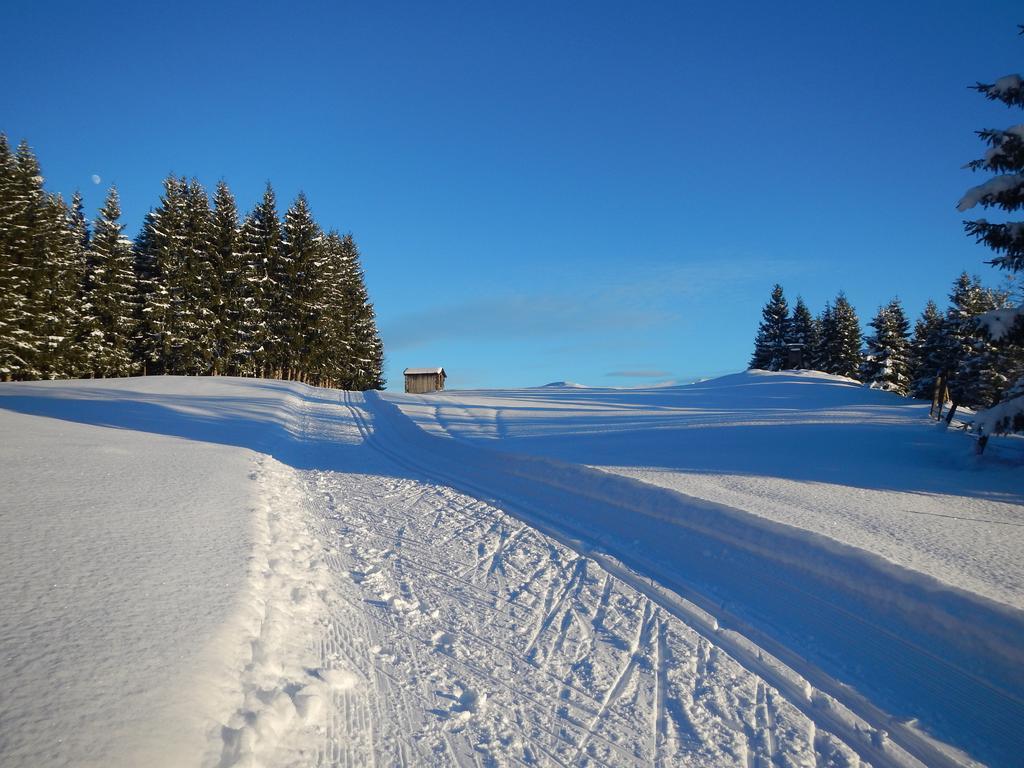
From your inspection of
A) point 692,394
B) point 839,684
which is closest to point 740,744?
point 839,684

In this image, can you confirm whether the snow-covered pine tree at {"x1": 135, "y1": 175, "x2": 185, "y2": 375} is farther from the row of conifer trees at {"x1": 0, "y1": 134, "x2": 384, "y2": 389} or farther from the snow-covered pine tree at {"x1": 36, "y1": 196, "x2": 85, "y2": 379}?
the snow-covered pine tree at {"x1": 36, "y1": 196, "x2": 85, "y2": 379}

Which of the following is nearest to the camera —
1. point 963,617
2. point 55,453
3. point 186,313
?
point 963,617

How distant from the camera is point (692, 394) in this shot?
2662 cm

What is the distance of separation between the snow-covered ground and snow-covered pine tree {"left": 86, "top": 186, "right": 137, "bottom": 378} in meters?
25.5

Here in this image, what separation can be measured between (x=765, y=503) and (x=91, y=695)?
763 centimetres

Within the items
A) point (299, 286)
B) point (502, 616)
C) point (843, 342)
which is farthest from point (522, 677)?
point (843, 342)

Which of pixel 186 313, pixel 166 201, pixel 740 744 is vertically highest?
pixel 166 201

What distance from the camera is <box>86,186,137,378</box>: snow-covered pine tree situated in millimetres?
30531

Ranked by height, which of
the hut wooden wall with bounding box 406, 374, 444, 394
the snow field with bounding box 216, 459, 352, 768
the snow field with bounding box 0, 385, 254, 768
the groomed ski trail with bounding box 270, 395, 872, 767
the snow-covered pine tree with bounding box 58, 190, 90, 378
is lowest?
the groomed ski trail with bounding box 270, 395, 872, 767

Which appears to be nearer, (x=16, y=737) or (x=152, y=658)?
(x=16, y=737)

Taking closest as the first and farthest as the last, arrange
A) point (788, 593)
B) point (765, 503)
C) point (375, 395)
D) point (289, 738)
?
point (289, 738)
point (788, 593)
point (765, 503)
point (375, 395)

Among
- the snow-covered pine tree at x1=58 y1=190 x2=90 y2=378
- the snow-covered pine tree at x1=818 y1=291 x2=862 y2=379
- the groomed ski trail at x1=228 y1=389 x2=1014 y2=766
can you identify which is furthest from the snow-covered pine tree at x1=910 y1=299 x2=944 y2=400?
the snow-covered pine tree at x1=58 y1=190 x2=90 y2=378

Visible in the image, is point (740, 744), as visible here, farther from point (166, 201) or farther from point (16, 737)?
point (166, 201)

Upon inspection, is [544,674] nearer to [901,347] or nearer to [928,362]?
[928,362]
